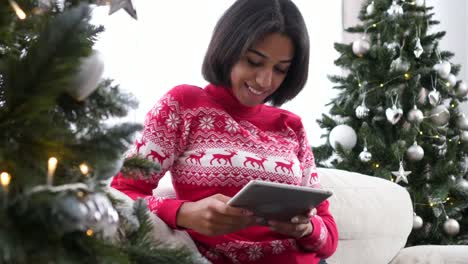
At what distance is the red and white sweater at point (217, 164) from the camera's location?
4.63 ft

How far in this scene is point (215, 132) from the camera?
4.84 ft

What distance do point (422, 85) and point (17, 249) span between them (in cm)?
258

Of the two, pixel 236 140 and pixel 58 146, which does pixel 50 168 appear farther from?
pixel 236 140

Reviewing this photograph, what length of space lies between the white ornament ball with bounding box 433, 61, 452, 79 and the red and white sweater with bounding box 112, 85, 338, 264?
1.46 meters

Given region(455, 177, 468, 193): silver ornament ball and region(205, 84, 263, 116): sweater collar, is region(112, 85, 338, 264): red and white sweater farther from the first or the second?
region(455, 177, 468, 193): silver ornament ball

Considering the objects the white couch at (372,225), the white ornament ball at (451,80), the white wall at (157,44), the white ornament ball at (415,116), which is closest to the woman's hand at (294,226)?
the white couch at (372,225)

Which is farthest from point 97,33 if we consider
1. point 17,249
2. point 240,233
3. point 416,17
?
point 416,17

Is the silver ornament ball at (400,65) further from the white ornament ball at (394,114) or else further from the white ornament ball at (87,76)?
the white ornament ball at (87,76)

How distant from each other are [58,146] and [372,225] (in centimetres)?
140

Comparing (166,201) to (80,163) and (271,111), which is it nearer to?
(271,111)

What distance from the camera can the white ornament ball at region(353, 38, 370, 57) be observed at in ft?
9.25

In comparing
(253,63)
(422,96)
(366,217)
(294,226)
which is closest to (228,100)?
(253,63)

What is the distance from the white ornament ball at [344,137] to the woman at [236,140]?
1.19m

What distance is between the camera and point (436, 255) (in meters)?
1.76
